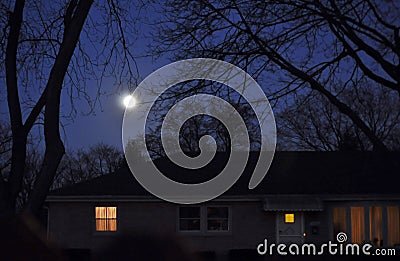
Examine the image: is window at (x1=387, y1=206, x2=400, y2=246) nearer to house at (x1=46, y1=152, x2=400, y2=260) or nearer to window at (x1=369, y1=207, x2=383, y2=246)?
house at (x1=46, y1=152, x2=400, y2=260)

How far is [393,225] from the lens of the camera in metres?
24.8

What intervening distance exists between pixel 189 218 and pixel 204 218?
646mm

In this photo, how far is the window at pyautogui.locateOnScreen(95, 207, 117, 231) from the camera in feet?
82.4

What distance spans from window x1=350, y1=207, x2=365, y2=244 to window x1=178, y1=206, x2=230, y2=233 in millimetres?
5144

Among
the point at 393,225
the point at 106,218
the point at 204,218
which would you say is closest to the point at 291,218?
the point at 204,218

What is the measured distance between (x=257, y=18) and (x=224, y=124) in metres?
2.28

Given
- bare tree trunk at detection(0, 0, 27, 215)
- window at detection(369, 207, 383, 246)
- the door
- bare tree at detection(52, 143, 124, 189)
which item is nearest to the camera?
bare tree trunk at detection(0, 0, 27, 215)

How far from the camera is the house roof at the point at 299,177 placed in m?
25.4

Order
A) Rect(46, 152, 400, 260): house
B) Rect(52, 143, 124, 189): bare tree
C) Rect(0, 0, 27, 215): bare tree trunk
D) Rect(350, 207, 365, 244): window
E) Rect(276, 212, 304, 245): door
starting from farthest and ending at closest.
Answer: Rect(52, 143, 124, 189): bare tree
Rect(276, 212, 304, 245): door
Rect(46, 152, 400, 260): house
Rect(350, 207, 365, 244): window
Rect(0, 0, 27, 215): bare tree trunk

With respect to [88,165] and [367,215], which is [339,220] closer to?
[367,215]

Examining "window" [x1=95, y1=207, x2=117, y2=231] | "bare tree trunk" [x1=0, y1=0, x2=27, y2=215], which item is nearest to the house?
"window" [x1=95, y1=207, x2=117, y2=231]

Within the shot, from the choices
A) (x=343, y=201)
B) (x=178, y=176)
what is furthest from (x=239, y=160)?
(x=343, y=201)

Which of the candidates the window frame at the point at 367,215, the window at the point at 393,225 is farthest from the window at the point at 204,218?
the window at the point at 393,225

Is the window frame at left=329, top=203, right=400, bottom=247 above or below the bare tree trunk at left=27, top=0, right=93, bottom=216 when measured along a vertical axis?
below
